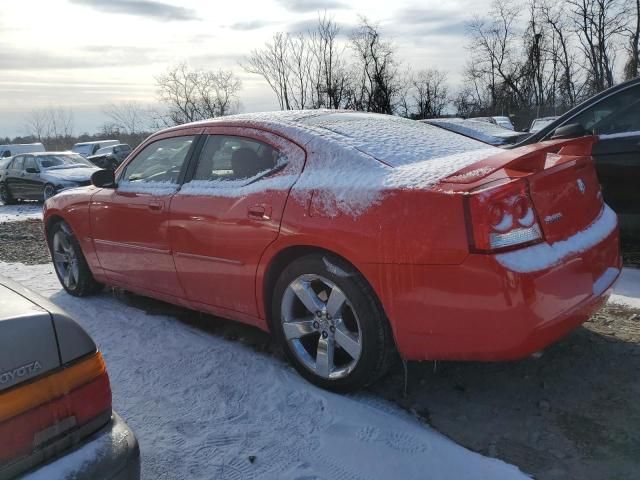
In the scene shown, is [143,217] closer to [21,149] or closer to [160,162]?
[160,162]

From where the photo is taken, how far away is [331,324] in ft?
9.48

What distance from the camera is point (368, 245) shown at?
262 centimetres

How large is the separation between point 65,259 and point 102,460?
3.83 metres

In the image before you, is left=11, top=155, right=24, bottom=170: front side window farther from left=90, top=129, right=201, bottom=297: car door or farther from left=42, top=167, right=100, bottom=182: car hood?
left=90, top=129, right=201, bottom=297: car door

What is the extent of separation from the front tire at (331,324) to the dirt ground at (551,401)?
0.91 ft

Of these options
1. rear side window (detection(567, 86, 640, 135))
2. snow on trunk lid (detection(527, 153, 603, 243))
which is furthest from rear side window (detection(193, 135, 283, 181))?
rear side window (detection(567, 86, 640, 135))

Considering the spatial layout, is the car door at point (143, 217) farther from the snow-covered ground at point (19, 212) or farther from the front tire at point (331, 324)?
the snow-covered ground at point (19, 212)

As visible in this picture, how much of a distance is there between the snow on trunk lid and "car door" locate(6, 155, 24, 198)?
53.5 ft

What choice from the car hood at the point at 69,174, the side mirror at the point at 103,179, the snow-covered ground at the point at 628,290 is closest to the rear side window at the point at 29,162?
the car hood at the point at 69,174

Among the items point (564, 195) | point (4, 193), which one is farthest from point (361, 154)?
point (4, 193)

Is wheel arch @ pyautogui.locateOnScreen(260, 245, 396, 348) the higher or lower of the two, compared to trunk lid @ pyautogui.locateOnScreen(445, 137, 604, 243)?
lower

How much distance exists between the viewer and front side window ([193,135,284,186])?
128 inches

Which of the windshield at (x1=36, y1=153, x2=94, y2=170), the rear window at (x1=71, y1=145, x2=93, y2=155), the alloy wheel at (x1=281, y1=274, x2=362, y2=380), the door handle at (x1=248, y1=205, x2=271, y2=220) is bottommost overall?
the alloy wheel at (x1=281, y1=274, x2=362, y2=380)

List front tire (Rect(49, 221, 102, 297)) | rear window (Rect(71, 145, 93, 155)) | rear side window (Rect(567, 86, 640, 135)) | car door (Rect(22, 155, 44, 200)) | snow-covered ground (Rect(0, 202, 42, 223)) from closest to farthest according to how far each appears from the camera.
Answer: rear side window (Rect(567, 86, 640, 135)) < front tire (Rect(49, 221, 102, 297)) < snow-covered ground (Rect(0, 202, 42, 223)) < car door (Rect(22, 155, 44, 200)) < rear window (Rect(71, 145, 93, 155))
